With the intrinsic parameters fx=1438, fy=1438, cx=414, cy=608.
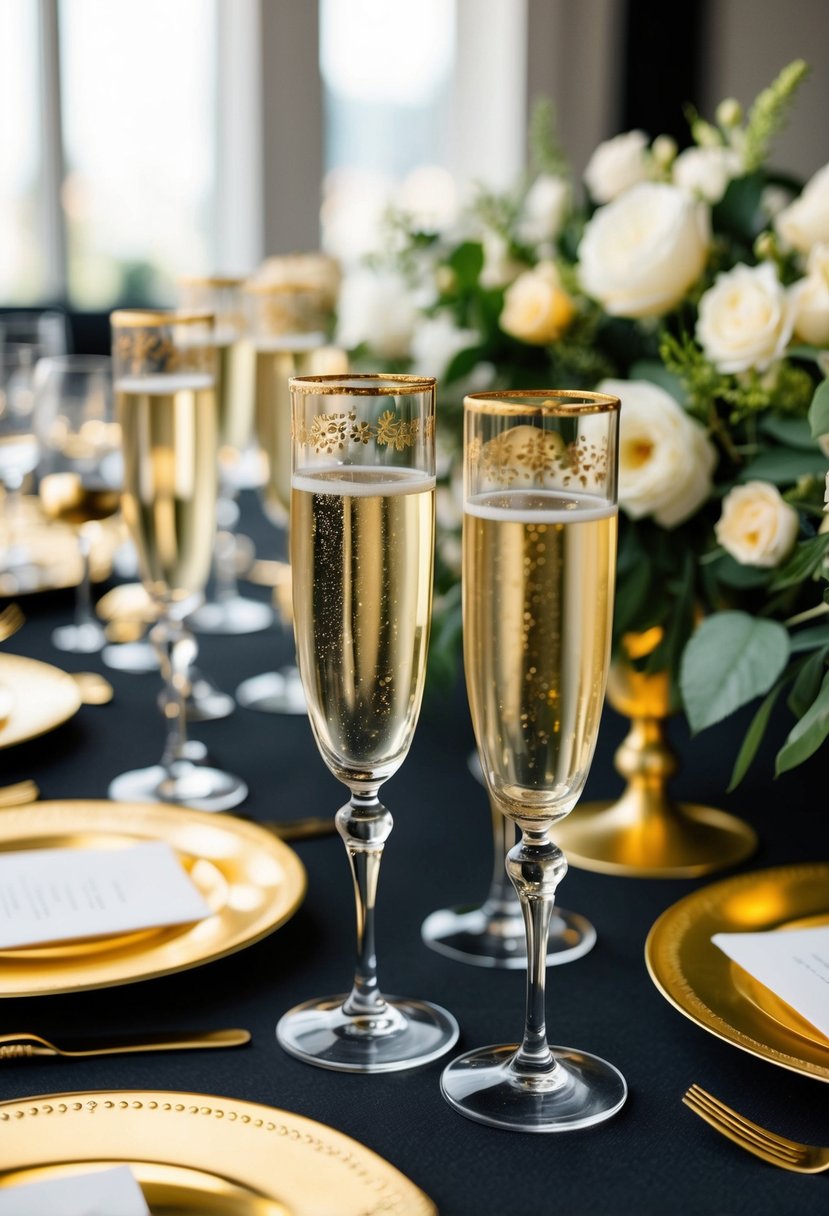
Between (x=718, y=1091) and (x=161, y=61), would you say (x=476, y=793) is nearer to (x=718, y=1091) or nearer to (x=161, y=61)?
(x=718, y=1091)

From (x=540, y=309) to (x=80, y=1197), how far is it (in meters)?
0.91

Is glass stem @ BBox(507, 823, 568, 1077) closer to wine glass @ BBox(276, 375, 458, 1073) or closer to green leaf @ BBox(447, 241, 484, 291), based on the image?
wine glass @ BBox(276, 375, 458, 1073)

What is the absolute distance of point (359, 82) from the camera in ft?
20.5

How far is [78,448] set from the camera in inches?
65.7

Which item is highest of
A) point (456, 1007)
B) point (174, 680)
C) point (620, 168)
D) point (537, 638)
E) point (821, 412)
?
point (620, 168)

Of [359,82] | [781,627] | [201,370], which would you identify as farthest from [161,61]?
[781,627]

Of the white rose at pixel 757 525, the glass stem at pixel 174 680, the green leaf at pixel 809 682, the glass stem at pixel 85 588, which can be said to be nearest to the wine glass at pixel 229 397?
the glass stem at pixel 85 588

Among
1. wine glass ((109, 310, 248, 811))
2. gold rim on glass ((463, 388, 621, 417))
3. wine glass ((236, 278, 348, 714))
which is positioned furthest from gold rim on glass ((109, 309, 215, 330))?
gold rim on glass ((463, 388, 621, 417))

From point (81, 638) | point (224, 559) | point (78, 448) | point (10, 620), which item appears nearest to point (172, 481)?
point (78, 448)

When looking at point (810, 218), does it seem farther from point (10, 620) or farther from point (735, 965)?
point (10, 620)

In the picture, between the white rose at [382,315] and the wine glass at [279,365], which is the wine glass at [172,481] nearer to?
the wine glass at [279,365]

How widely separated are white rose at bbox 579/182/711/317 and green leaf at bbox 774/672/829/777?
0.45 metres

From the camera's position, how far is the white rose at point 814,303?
109cm

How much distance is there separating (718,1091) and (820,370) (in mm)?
616
